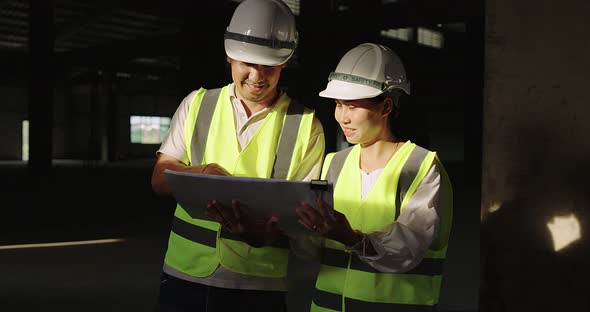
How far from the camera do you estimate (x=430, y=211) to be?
6.03 feet

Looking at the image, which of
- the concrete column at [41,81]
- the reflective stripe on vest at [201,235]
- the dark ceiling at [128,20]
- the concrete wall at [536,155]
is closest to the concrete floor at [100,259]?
the concrete wall at [536,155]

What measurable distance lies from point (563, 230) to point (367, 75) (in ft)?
3.40

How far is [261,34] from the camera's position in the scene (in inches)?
82.1

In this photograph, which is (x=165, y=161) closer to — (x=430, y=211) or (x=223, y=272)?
(x=223, y=272)

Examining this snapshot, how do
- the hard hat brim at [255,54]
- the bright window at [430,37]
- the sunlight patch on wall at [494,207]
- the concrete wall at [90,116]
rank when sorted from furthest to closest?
the bright window at [430,37] < the concrete wall at [90,116] < the sunlight patch on wall at [494,207] < the hard hat brim at [255,54]

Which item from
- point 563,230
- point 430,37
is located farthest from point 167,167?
point 430,37

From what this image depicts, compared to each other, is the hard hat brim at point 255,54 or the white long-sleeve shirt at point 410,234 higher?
the hard hat brim at point 255,54

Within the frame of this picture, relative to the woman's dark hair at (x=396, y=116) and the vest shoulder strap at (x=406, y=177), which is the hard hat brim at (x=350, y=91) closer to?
the woman's dark hair at (x=396, y=116)

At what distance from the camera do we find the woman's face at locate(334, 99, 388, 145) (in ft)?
6.49

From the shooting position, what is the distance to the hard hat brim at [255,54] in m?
2.06

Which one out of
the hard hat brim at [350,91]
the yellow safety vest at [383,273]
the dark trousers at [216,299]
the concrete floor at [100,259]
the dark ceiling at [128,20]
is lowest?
the concrete floor at [100,259]

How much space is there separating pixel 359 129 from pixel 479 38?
54.3ft

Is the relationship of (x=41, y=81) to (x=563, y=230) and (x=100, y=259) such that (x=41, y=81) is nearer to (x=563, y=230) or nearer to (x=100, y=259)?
(x=100, y=259)

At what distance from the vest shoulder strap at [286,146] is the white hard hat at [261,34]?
0.64 ft
